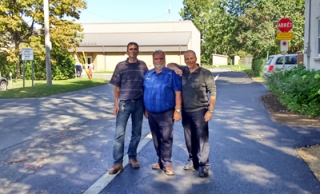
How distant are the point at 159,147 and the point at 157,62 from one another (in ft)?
3.90

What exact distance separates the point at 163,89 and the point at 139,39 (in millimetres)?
47177

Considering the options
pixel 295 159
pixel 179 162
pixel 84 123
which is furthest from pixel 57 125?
pixel 295 159

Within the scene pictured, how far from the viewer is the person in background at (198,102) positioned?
4.88 meters

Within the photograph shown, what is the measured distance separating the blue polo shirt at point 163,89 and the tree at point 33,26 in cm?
2044

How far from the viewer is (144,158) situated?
5.85m

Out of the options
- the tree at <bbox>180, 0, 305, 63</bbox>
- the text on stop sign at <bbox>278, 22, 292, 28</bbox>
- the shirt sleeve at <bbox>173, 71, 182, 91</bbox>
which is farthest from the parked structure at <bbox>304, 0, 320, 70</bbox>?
the tree at <bbox>180, 0, 305, 63</bbox>

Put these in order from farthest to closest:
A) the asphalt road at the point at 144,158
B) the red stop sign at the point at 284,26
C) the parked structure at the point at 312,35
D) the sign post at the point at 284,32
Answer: the parked structure at the point at 312,35 < the red stop sign at the point at 284,26 < the sign post at the point at 284,32 < the asphalt road at the point at 144,158

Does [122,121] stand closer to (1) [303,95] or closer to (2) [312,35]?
(1) [303,95]

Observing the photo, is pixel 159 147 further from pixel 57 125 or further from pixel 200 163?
pixel 57 125

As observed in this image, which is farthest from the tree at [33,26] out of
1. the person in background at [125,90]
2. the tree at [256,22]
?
the person in background at [125,90]

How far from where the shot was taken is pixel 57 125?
8.94m

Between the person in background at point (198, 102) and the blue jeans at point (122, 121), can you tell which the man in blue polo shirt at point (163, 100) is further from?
the blue jeans at point (122, 121)

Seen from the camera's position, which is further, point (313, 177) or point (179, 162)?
point (179, 162)

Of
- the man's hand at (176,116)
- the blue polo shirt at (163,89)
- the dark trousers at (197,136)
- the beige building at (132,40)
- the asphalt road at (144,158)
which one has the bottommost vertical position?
the asphalt road at (144,158)
